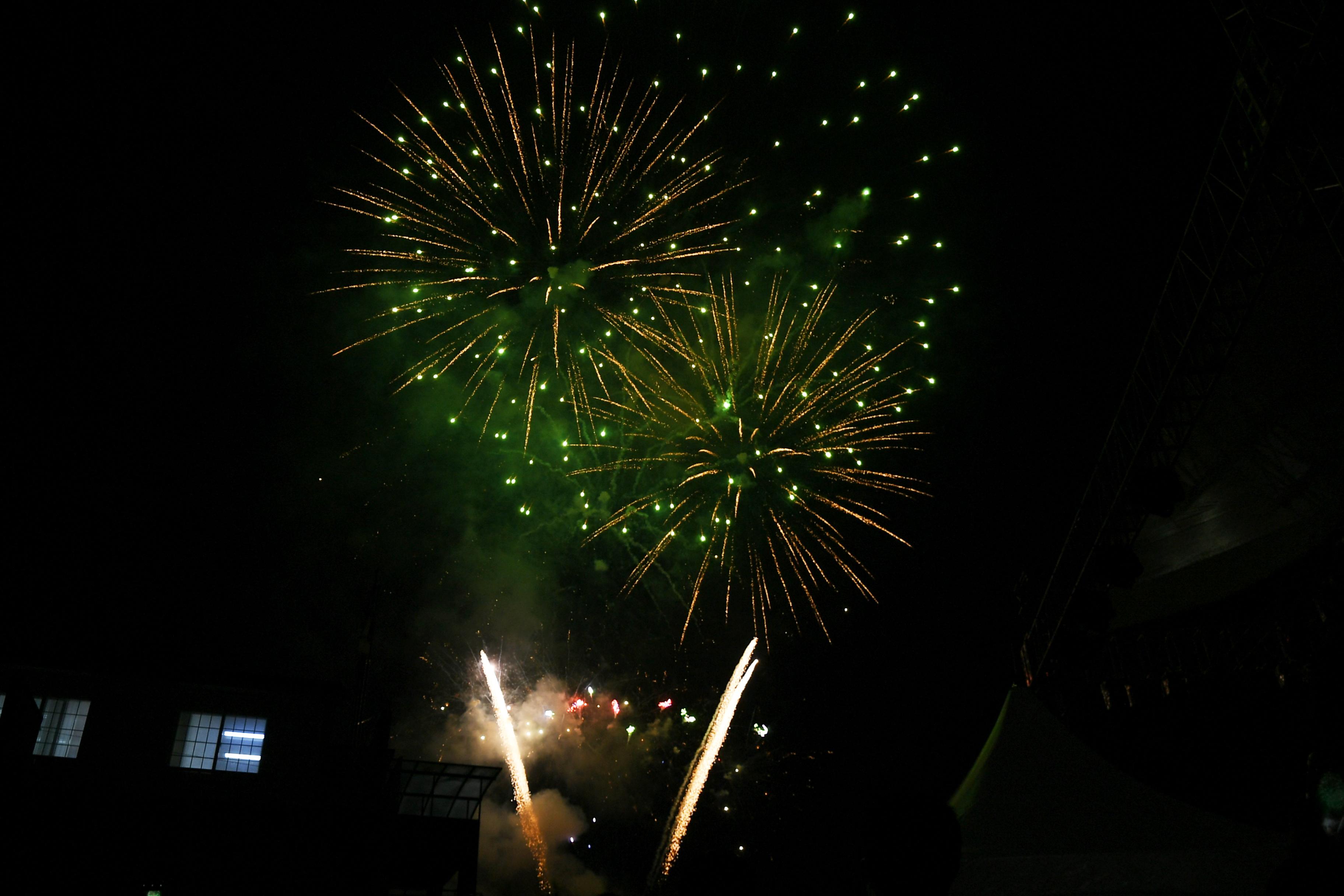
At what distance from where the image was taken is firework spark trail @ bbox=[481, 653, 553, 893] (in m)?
27.1

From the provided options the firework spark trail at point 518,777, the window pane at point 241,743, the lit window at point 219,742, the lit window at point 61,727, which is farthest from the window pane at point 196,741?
the firework spark trail at point 518,777

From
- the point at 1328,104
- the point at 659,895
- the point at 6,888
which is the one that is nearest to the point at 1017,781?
the point at 1328,104

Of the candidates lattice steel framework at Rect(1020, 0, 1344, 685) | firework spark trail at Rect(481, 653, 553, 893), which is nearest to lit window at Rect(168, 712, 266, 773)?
firework spark trail at Rect(481, 653, 553, 893)

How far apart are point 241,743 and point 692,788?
18316mm

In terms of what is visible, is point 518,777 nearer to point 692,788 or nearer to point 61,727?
point 692,788

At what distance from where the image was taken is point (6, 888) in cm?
1172

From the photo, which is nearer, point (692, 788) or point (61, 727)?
point (61, 727)

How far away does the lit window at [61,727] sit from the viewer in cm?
1489

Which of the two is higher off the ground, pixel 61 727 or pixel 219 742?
pixel 61 727

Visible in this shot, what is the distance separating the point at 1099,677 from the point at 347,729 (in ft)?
47.4

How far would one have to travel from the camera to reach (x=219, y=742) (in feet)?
51.0

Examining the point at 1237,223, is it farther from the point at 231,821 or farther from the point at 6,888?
the point at 6,888

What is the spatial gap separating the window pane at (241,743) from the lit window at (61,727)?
239 centimetres

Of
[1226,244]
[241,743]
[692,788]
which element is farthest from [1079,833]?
[692,788]
